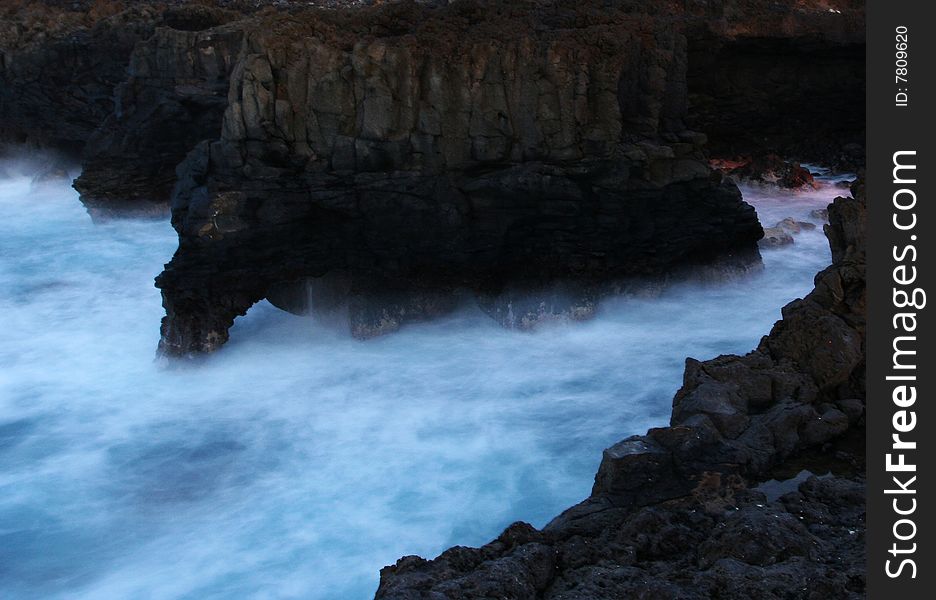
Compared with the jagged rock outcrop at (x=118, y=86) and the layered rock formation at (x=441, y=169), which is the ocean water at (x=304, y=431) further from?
the jagged rock outcrop at (x=118, y=86)

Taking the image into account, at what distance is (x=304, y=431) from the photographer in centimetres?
1435

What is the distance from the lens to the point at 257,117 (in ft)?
51.5

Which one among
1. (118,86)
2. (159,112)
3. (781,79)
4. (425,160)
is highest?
(118,86)

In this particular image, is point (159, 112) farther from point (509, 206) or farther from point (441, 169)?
point (509, 206)

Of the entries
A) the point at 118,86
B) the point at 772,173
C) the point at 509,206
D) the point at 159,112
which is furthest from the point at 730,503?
the point at 118,86

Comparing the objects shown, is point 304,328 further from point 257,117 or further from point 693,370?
point 693,370

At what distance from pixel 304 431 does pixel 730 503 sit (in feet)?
23.0

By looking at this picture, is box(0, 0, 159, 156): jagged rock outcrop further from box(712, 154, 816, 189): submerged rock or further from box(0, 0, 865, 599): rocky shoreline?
box(712, 154, 816, 189): submerged rock

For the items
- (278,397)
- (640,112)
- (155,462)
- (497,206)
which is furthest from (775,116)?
(155,462)

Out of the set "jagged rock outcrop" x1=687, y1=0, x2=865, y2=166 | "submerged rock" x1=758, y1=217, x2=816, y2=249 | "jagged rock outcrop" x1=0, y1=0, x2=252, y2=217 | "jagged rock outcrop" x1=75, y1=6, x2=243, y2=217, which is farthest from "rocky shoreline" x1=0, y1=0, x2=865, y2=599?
"jagged rock outcrop" x1=0, y1=0, x2=252, y2=217

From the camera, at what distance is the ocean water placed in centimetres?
1166

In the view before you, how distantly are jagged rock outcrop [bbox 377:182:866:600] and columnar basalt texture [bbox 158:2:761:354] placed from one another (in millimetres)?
4942

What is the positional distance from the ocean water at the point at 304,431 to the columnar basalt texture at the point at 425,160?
134cm

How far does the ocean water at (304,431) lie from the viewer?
38.2ft
